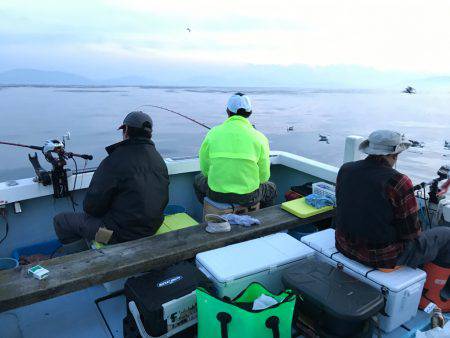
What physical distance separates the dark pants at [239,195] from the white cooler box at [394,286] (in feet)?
3.30

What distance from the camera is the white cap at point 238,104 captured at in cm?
289

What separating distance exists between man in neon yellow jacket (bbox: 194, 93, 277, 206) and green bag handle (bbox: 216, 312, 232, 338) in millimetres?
1460

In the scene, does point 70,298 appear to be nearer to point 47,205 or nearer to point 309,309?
point 47,205

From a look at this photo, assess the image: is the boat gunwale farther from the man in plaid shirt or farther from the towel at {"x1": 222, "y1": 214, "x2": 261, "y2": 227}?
the man in plaid shirt

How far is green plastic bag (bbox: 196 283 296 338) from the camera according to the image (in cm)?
137

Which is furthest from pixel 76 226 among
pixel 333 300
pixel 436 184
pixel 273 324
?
pixel 436 184

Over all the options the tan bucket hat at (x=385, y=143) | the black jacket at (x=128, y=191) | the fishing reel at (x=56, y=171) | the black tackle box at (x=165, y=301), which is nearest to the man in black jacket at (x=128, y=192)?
the black jacket at (x=128, y=191)

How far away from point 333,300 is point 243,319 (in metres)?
0.46

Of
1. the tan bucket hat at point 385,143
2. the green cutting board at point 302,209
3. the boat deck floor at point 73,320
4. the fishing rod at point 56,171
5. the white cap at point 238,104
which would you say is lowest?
the boat deck floor at point 73,320

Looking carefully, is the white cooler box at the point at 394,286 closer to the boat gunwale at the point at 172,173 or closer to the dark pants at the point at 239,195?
the dark pants at the point at 239,195

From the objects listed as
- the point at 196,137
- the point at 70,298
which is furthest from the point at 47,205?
the point at 196,137

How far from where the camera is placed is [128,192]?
7.51 feet

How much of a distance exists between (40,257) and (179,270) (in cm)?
161

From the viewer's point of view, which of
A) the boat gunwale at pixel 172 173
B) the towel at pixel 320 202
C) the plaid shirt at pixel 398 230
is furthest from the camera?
the towel at pixel 320 202
